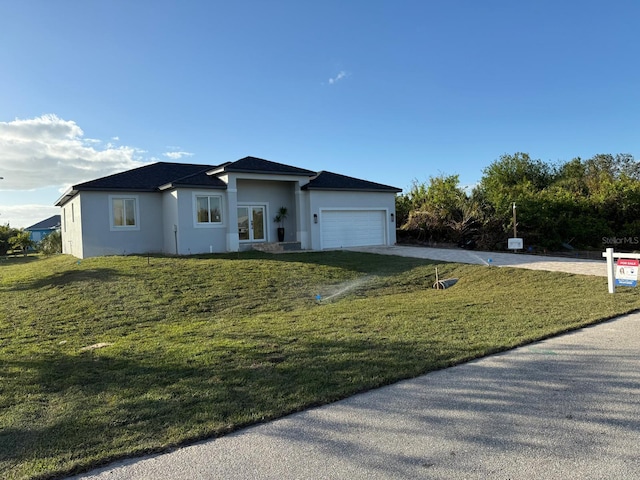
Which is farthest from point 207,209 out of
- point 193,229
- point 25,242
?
point 25,242

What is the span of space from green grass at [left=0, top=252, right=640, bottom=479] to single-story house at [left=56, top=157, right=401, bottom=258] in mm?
5919

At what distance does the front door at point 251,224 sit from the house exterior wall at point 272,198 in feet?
0.83

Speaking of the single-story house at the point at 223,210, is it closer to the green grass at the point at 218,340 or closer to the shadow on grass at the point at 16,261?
the shadow on grass at the point at 16,261

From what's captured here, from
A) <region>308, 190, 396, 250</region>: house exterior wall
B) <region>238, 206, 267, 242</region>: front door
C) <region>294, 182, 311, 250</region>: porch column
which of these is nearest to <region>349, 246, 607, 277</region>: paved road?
<region>308, 190, 396, 250</region>: house exterior wall

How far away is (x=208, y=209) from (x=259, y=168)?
2.95 metres

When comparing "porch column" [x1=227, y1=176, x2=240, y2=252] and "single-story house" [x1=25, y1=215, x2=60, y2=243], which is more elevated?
"single-story house" [x1=25, y1=215, x2=60, y2=243]

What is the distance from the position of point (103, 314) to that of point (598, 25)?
17.3 metres

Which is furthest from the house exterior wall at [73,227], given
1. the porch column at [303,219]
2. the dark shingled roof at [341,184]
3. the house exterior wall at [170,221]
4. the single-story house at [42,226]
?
the single-story house at [42,226]

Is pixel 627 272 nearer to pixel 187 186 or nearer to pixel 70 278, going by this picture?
pixel 70 278

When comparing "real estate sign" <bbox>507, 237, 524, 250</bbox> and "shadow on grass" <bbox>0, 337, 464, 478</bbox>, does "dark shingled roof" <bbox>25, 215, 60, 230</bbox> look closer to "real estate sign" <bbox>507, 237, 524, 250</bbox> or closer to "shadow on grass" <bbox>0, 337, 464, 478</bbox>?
"real estate sign" <bbox>507, 237, 524, 250</bbox>

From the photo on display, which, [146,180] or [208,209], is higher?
[146,180]

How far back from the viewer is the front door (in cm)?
2058

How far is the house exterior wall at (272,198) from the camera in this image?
2062 centimetres

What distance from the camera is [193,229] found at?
1873cm
